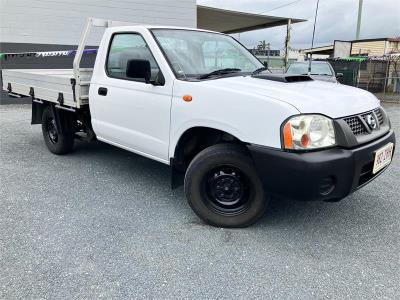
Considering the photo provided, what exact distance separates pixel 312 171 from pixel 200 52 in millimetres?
1945

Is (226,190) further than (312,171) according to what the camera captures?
Yes

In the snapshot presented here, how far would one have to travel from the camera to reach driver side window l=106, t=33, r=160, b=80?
3829mm

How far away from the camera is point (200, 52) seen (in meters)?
4.02

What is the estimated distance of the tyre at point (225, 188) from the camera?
10.4 ft

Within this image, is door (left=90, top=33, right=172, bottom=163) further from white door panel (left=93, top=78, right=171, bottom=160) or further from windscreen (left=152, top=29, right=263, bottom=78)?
windscreen (left=152, top=29, right=263, bottom=78)

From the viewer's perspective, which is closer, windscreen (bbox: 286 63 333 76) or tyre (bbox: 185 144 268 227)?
tyre (bbox: 185 144 268 227)

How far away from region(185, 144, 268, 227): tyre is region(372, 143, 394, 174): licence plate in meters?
0.97

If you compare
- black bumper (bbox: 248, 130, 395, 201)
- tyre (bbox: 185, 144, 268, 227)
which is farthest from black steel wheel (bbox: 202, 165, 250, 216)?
black bumper (bbox: 248, 130, 395, 201)

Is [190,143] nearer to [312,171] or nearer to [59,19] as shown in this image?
[312,171]

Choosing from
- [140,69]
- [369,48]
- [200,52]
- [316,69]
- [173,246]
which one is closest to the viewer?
[173,246]

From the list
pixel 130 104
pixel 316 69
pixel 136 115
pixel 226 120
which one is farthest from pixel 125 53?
pixel 316 69

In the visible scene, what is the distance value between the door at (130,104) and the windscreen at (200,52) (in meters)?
0.19

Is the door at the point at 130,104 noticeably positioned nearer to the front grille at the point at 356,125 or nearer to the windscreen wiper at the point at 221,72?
the windscreen wiper at the point at 221,72

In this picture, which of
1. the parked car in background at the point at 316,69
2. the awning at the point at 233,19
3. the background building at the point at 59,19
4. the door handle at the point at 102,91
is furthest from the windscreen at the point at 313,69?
the door handle at the point at 102,91
